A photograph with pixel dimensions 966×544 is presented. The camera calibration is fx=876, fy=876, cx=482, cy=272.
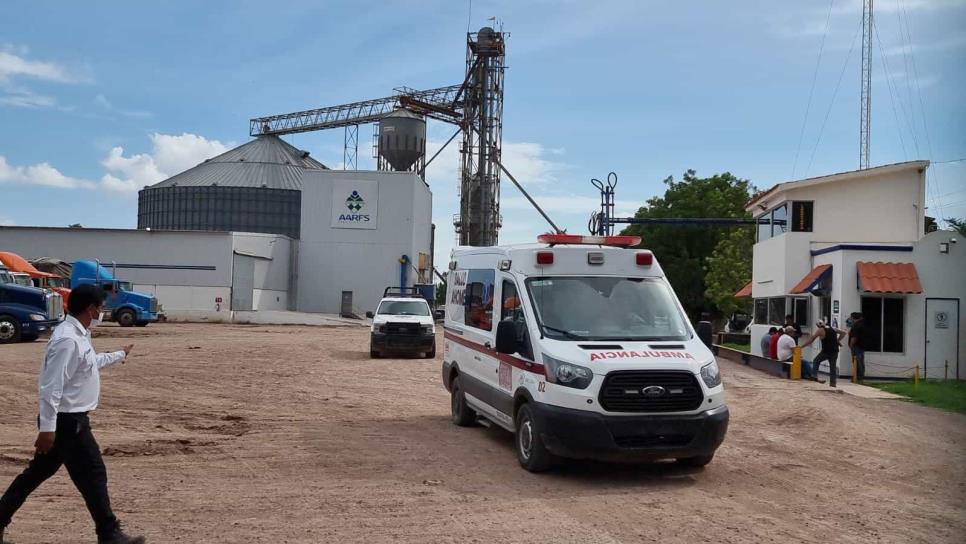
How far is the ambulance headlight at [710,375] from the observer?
30.5 ft

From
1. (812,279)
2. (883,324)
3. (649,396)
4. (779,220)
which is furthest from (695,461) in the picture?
(779,220)

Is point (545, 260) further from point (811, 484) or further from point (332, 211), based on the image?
point (332, 211)

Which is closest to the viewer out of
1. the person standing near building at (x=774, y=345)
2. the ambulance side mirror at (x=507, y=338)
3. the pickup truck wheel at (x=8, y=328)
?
the ambulance side mirror at (x=507, y=338)

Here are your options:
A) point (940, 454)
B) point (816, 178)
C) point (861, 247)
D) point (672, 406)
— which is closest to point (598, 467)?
point (672, 406)

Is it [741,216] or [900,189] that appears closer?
[900,189]

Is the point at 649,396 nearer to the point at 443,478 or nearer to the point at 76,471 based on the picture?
the point at 443,478

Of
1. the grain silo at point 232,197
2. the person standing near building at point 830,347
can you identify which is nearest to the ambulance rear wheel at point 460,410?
the person standing near building at point 830,347

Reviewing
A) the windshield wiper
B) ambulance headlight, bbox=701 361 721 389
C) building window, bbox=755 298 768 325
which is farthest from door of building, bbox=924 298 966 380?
the windshield wiper

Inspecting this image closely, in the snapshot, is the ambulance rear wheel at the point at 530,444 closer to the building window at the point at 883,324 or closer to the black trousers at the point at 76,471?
the black trousers at the point at 76,471

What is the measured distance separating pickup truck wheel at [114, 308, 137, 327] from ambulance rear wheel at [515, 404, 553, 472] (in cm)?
3521

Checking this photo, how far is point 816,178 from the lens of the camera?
29.5 meters

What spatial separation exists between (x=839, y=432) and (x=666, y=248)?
56.8 m

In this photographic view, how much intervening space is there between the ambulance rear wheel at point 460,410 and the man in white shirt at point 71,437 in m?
6.78

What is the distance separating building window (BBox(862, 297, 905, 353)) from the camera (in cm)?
2503
